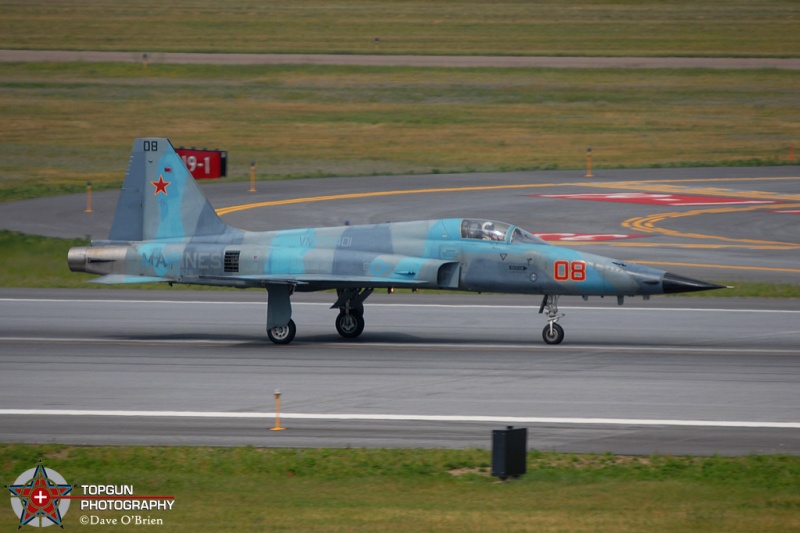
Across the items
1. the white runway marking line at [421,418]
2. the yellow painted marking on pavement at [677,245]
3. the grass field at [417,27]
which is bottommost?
the white runway marking line at [421,418]

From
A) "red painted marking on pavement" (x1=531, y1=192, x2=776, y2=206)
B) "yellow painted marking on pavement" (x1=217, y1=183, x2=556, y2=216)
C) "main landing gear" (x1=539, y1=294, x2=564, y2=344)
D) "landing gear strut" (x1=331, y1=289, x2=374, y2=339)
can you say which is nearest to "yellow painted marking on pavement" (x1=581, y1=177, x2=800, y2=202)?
"red painted marking on pavement" (x1=531, y1=192, x2=776, y2=206)

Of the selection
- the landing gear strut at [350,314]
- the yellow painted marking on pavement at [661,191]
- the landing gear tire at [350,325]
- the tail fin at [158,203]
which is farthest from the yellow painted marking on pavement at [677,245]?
the tail fin at [158,203]

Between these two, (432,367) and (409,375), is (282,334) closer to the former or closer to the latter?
(432,367)

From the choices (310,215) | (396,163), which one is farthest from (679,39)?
(310,215)

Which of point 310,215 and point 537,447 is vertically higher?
point 310,215

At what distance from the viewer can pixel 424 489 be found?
45.4 ft

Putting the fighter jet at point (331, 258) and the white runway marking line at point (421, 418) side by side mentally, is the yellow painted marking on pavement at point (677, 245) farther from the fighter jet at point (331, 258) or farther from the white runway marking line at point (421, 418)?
the white runway marking line at point (421, 418)

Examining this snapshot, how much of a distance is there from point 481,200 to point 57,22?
66.3 m

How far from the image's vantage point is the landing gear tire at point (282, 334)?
23.8m

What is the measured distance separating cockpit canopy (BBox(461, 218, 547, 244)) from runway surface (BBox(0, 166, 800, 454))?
7.19ft

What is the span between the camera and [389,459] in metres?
15.0

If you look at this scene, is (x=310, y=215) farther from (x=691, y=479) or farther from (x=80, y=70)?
(x=80, y=70)

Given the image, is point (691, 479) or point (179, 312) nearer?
point (691, 479)

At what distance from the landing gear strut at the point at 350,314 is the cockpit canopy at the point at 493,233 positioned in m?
2.63
